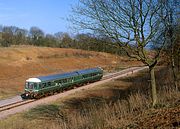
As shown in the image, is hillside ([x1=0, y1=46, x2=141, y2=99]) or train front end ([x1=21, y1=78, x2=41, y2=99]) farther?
hillside ([x1=0, y1=46, x2=141, y2=99])

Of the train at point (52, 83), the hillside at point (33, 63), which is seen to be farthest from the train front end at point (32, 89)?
the hillside at point (33, 63)

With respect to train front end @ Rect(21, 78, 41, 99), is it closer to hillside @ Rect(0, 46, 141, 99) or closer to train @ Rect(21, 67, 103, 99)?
train @ Rect(21, 67, 103, 99)

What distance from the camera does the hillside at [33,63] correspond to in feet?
173

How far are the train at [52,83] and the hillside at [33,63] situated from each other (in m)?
3.84

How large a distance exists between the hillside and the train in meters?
3.84

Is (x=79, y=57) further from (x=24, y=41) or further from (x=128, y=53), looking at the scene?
(x=128, y=53)

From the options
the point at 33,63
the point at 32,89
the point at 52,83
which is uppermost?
the point at 33,63

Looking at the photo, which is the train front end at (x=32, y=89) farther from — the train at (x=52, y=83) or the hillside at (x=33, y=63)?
the hillside at (x=33, y=63)

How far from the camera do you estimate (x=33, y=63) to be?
8019 centimetres

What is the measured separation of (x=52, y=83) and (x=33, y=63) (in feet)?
137

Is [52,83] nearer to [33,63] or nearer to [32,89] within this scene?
[32,89]

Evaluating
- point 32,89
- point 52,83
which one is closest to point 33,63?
point 52,83

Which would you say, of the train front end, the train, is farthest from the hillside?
the train front end

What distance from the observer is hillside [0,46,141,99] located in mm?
52625
